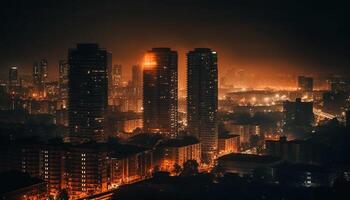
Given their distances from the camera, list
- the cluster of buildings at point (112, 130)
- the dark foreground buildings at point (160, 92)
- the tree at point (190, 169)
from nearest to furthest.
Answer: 1. the cluster of buildings at point (112, 130)
2. the tree at point (190, 169)
3. the dark foreground buildings at point (160, 92)

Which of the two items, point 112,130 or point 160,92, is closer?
point 160,92

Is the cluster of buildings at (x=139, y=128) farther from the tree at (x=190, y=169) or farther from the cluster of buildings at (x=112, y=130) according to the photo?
the tree at (x=190, y=169)

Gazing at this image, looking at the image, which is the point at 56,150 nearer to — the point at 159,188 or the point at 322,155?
the point at 159,188

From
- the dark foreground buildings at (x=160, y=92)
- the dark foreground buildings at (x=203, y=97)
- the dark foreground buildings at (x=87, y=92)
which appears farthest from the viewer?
the dark foreground buildings at (x=160, y=92)

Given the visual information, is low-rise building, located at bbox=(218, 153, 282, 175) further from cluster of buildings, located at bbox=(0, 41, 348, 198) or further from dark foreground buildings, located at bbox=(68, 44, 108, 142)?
dark foreground buildings, located at bbox=(68, 44, 108, 142)

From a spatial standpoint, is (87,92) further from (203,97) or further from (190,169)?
(190,169)

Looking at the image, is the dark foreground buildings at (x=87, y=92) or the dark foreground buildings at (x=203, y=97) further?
the dark foreground buildings at (x=203, y=97)

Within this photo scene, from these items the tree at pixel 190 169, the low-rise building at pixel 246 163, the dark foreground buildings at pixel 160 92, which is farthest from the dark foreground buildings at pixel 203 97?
the tree at pixel 190 169

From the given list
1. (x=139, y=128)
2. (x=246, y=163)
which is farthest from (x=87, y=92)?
(x=246, y=163)
